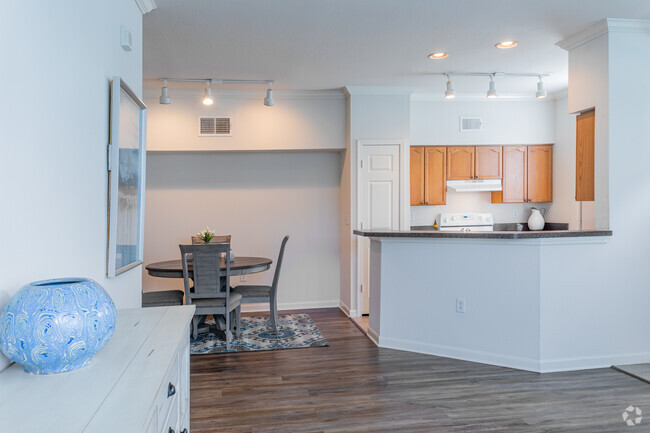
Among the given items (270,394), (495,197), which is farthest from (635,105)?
(270,394)

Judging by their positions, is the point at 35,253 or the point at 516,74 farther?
the point at 516,74

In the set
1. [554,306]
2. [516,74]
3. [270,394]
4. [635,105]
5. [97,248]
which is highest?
[516,74]

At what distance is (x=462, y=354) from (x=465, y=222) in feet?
8.74

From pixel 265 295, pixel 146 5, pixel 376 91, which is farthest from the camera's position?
pixel 376 91

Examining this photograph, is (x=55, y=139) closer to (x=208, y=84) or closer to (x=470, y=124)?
(x=208, y=84)

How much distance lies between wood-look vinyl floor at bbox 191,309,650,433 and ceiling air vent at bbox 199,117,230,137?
2.57m

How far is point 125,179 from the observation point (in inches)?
92.4

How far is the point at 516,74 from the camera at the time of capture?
492 centimetres

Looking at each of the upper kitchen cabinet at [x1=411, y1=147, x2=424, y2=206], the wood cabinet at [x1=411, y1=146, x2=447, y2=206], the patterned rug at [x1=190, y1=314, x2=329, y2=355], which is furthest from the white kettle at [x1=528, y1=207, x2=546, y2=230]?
the patterned rug at [x1=190, y1=314, x2=329, y2=355]

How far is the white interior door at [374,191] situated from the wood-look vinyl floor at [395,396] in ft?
5.27

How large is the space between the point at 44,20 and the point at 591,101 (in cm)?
373

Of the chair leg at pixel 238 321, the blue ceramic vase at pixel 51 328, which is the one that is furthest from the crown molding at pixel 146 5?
the chair leg at pixel 238 321

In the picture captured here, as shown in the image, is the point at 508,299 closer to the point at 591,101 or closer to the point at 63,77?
the point at 591,101

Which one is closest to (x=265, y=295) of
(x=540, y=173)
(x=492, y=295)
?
(x=492, y=295)
